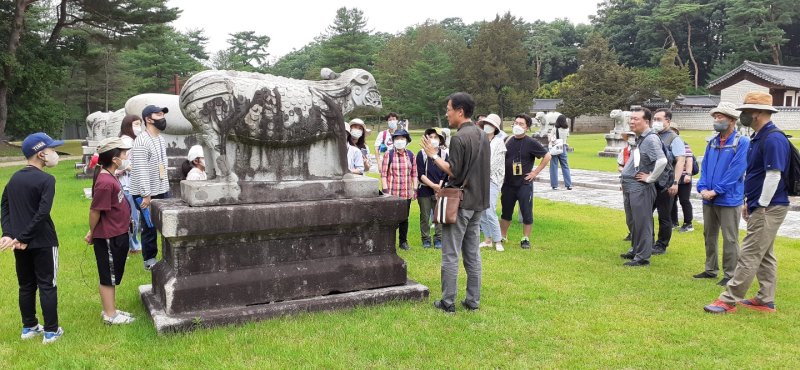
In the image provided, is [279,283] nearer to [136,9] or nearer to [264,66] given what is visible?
[136,9]

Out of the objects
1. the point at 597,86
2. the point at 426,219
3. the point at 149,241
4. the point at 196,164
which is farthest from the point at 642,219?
the point at 597,86

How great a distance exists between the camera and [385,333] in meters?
4.32

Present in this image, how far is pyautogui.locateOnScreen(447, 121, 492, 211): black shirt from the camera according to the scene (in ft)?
15.3

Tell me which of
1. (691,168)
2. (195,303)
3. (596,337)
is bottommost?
(596,337)

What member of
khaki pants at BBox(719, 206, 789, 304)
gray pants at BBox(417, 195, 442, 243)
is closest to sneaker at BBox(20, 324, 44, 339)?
gray pants at BBox(417, 195, 442, 243)

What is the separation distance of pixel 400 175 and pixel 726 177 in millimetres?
3655

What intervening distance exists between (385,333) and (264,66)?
5552cm

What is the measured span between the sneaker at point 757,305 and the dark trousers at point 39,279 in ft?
18.5

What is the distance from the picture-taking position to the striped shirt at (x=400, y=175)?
290 inches

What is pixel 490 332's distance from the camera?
436cm

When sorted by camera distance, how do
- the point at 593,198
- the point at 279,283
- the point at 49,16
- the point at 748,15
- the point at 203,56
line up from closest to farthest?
1. the point at 279,283
2. the point at 593,198
3. the point at 49,16
4. the point at 748,15
5. the point at 203,56

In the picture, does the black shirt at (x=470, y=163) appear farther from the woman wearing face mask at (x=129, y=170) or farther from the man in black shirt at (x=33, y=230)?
the woman wearing face mask at (x=129, y=170)

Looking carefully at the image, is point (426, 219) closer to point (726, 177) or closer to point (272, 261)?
point (272, 261)

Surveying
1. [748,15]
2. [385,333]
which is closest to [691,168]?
[385,333]
